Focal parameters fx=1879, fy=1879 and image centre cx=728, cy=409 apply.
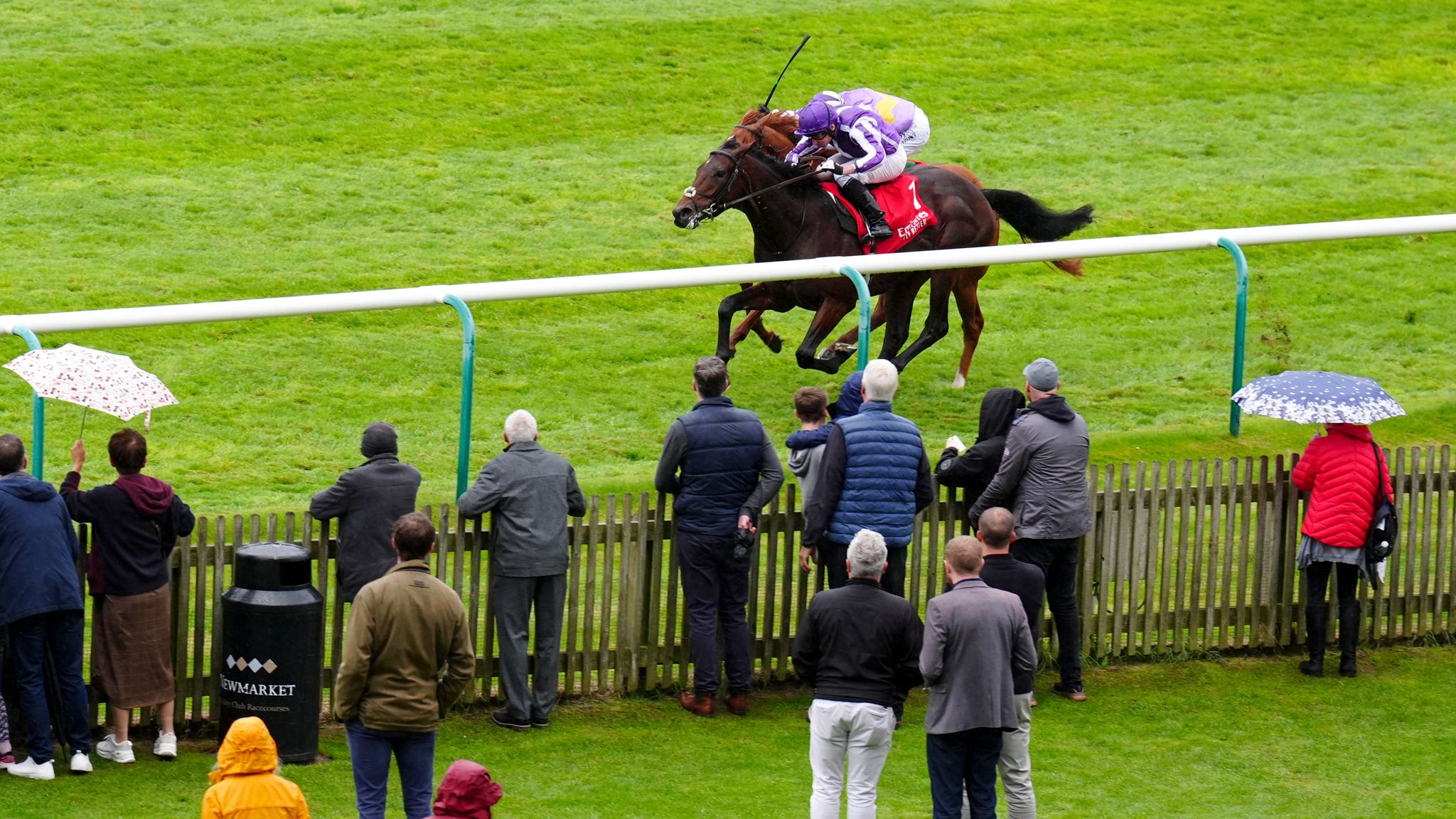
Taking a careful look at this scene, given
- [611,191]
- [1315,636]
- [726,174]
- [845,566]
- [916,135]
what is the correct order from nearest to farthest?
[845,566] → [1315,636] → [726,174] → [916,135] → [611,191]

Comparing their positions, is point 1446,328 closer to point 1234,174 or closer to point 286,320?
point 1234,174

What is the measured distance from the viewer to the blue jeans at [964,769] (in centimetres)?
695

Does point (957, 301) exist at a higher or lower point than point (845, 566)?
higher

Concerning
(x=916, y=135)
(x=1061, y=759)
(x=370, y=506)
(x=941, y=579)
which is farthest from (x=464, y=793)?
(x=916, y=135)

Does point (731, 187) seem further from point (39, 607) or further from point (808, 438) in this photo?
point (39, 607)

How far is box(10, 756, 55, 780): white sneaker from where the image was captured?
25.8 ft

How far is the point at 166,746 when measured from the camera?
323 inches

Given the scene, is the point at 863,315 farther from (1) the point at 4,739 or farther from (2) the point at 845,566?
(1) the point at 4,739

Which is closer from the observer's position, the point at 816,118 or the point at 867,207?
the point at 816,118

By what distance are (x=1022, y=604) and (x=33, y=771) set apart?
4.16m

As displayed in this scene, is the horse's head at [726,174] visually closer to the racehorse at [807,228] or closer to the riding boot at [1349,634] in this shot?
the racehorse at [807,228]

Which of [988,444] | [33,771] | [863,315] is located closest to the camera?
[33,771]

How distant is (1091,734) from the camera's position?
8898mm

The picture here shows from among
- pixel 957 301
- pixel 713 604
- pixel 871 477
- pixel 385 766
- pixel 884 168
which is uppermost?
pixel 884 168
